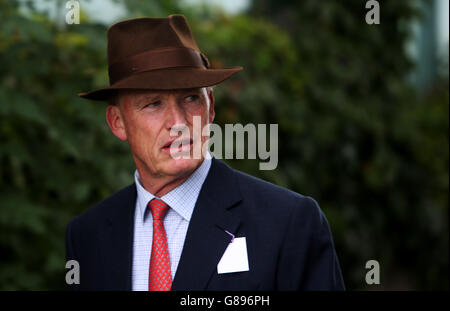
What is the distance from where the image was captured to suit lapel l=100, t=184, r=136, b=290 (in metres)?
1.56

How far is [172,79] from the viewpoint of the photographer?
144 centimetres

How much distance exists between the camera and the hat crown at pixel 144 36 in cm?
152

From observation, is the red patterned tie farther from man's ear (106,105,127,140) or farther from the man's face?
man's ear (106,105,127,140)

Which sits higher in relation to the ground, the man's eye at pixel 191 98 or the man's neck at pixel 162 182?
the man's eye at pixel 191 98

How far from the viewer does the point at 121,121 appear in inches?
63.2

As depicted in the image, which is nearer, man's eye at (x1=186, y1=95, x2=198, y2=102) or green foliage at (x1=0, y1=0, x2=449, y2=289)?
man's eye at (x1=186, y1=95, x2=198, y2=102)

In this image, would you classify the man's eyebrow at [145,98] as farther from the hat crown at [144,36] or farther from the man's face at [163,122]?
the hat crown at [144,36]

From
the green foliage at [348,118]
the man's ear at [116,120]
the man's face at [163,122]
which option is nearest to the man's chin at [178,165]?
the man's face at [163,122]

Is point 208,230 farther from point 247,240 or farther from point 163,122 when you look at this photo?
point 163,122

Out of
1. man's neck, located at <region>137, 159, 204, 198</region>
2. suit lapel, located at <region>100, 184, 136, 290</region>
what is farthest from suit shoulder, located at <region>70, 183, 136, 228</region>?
man's neck, located at <region>137, 159, 204, 198</region>

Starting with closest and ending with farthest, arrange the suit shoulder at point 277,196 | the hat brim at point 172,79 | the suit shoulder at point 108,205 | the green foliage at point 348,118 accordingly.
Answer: the hat brim at point 172,79 → the suit shoulder at point 277,196 → the suit shoulder at point 108,205 → the green foliage at point 348,118

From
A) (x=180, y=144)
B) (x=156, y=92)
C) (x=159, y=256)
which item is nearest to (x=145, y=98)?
(x=156, y=92)

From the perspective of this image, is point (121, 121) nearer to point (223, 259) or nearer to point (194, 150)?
point (194, 150)
